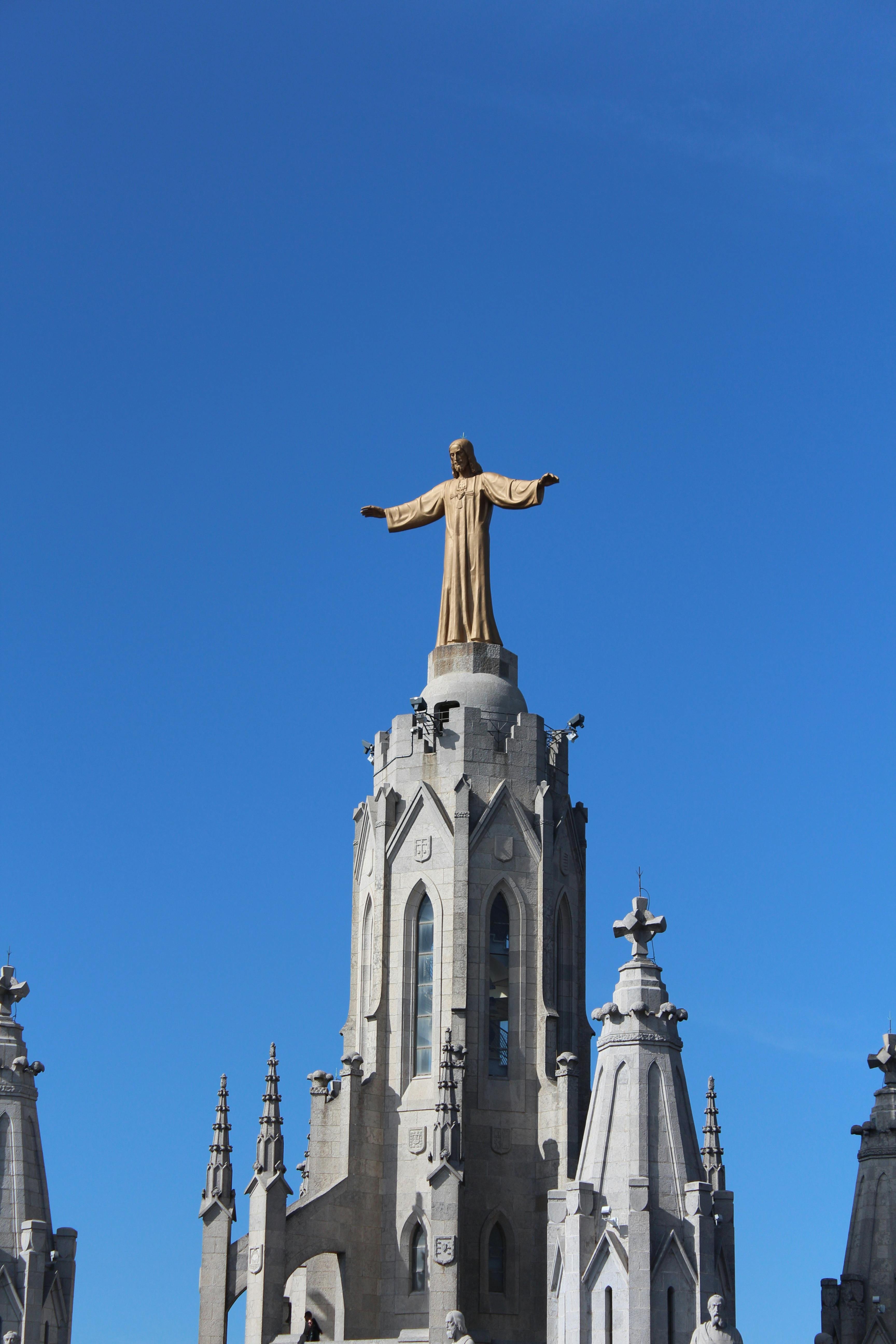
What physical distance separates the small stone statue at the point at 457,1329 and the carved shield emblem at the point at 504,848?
14.1 m

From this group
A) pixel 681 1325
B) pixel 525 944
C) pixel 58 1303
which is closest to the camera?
pixel 681 1325

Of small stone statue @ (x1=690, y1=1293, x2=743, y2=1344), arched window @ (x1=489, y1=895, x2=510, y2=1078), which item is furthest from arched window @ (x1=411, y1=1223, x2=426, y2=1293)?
small stone statue @ (x1=690, y1=1293, x2=743, y2=1344)

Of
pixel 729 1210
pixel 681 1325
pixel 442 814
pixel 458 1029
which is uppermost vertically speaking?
pixel 442 814

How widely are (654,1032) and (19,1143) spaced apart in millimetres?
15951

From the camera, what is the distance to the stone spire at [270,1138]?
48125 mm

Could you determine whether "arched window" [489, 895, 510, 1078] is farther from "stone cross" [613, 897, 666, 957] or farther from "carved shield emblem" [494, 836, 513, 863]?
"stone cross" [613, 897, 666, 957]

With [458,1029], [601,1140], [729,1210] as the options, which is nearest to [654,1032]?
[601,1140]

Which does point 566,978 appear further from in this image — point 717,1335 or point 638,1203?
point 717,1335

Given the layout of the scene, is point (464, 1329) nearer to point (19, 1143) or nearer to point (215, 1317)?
point (215, 1317)

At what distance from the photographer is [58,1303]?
48.1m

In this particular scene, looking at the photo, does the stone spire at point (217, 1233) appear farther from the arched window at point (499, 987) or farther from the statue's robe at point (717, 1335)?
the statue's robe at point (717, 1335)

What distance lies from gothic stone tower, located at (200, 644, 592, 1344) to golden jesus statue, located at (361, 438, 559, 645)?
795 millimetres

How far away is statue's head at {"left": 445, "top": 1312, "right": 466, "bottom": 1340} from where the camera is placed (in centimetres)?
3859

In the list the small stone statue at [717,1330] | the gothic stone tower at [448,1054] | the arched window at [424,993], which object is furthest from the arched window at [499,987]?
the small stone statue at [717,1330]
